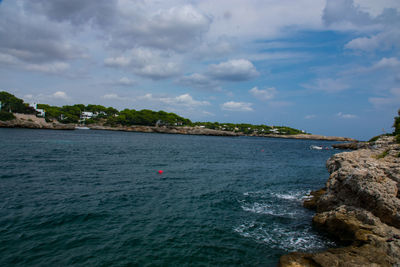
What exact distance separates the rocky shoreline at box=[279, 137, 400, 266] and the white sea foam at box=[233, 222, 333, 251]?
1.11 meters

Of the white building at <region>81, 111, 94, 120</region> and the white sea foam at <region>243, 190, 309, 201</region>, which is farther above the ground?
the white building at <region>81, 111, 94, 120</region>

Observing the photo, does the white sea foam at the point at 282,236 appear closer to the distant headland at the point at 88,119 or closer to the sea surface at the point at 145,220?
the sea surface at the point at 145,220

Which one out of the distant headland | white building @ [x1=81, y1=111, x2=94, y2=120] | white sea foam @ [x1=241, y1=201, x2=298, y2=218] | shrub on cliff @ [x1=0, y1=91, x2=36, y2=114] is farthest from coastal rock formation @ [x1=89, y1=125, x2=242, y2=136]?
white sea foam @ [x1=241, y1=201, x2=298, y2=218]

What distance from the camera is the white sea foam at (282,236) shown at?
38.3 ft

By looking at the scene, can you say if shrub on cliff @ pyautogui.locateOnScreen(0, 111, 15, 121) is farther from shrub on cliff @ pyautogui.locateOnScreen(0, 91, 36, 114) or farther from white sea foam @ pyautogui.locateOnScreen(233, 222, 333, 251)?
white sea foam @ pyautogui.locateOnScreen(233, 222, 333, 251)

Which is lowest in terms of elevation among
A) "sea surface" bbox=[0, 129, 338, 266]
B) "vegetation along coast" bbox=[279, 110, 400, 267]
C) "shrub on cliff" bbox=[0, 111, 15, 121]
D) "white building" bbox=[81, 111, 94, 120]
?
"sea surface" bbox=[0, 129, 338, 266]

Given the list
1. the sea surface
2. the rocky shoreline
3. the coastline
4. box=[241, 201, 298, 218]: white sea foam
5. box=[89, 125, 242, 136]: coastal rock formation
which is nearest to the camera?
the rocky shoreline

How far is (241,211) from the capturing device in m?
16.3

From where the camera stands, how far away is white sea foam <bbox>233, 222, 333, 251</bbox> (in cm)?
1168

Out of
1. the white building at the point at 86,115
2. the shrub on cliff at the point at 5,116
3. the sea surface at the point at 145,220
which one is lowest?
the sea surface at the point at 145,220

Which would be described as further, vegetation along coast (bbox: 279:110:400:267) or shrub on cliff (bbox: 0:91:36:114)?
shrub on cliff (bbox: 0:91:36:114)

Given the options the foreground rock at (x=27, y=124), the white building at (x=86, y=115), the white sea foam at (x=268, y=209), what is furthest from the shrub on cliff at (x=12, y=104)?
the white sea foam at (x=268, y=209)

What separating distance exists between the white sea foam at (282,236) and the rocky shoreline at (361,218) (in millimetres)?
1106

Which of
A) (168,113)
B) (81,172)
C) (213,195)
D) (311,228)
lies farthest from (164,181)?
(168,113)
